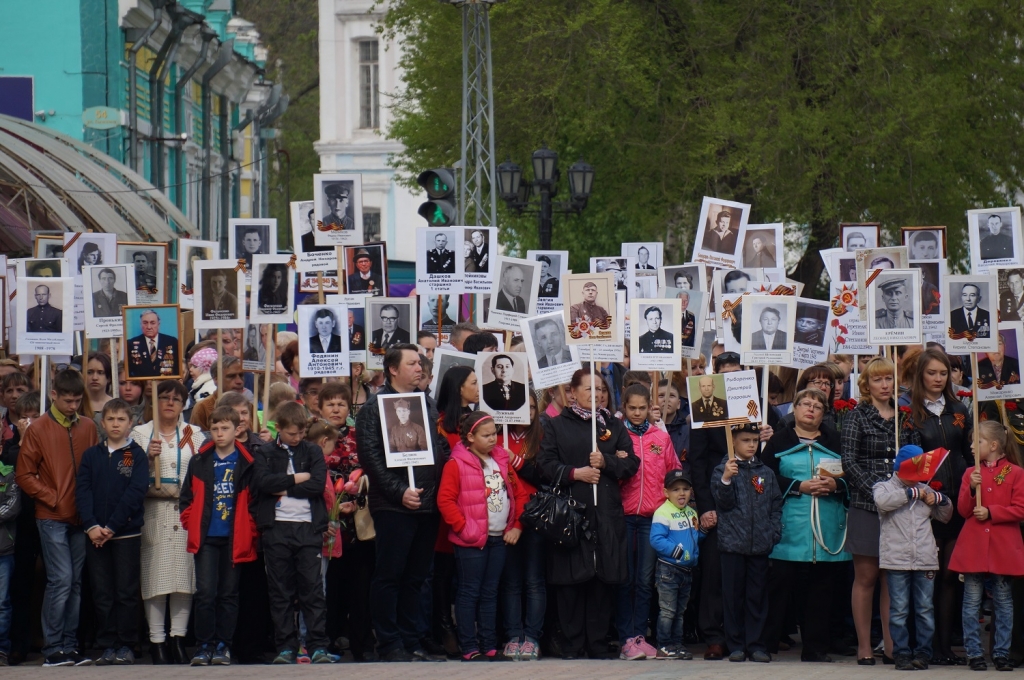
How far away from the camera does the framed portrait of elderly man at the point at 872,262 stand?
11.4 m

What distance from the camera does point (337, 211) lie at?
45.1ft

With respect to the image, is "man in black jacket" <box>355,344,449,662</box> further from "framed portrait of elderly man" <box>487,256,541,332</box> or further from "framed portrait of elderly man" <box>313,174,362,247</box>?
"framed portrait of elderly man" <box>313,174,362,247</box>

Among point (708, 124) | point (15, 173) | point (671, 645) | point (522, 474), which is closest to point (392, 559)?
point (522, 474)

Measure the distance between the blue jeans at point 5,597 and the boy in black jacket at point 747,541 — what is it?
4.44 metres

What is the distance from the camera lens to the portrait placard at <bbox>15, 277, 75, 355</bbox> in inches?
474

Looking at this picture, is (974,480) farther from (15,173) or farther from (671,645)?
(15,173)

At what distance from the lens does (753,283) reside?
46.8 ft

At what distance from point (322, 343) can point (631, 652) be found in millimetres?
3269

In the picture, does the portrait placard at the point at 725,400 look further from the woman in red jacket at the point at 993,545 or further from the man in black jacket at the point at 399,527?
the man in black jacket at the point at 399,527

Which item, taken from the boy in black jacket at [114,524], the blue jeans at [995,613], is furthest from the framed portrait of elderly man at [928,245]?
the boy in black jacket at [114,524]

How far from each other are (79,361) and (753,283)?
5.56 meters

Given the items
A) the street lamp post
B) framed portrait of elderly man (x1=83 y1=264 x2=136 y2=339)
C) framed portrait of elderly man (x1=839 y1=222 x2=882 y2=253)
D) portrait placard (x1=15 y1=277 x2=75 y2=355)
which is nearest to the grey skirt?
framed portrait of elderly man (x1=839 y1=222 x2=882 y2=253)

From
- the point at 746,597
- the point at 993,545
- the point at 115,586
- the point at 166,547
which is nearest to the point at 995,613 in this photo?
the point at 993,545

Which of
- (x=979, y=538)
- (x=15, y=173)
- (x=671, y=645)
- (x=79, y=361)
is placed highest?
(x=15, y=173)
